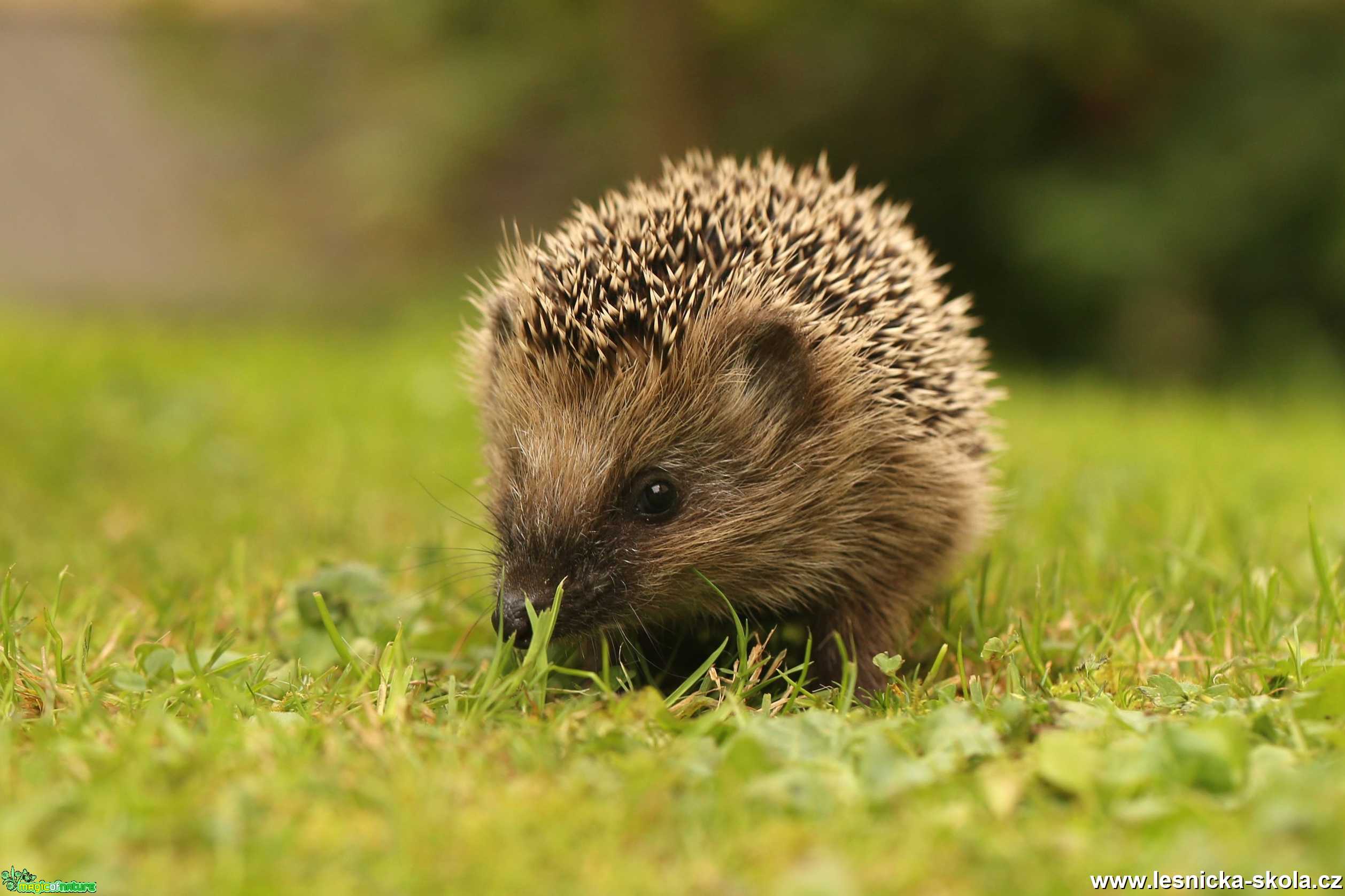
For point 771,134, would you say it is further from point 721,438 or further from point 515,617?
point 515,617

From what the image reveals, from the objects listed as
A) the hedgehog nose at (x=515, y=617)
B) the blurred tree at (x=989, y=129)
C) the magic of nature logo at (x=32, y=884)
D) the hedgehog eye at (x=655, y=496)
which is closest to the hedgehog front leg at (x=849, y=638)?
the hedgehog eye at (x=655, y=496)

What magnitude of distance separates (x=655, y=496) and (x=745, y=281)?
0.76 m

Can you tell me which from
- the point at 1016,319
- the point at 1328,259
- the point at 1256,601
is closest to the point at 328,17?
the point at 1016,319

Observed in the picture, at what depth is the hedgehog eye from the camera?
369 centimetres

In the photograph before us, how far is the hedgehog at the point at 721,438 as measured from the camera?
3611 millimetres

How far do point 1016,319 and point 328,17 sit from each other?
9.76 m

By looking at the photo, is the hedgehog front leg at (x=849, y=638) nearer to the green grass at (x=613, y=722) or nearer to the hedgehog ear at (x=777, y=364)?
the green grass at (x=613, y=722)

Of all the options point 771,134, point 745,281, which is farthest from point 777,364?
point 771,134

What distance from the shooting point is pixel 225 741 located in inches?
99.7

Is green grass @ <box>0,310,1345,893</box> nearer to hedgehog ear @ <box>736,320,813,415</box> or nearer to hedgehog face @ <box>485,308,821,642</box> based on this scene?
hedgehog face @ <box>485,308,821,642</box>

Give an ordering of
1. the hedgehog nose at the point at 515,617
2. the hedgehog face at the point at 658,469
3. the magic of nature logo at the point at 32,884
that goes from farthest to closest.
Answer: the hedgehog face at the point at 658,469
the hedgehog nose at the point at 515,617
the magic of nature logo at the point at 32,884

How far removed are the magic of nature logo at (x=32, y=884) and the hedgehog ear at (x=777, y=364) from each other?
2.37m

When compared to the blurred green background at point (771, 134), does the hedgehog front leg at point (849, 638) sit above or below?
below

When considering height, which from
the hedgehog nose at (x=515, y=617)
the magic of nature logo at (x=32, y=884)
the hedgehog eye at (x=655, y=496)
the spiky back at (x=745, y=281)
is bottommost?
the magic of nature logo at (x=32, y=884)
